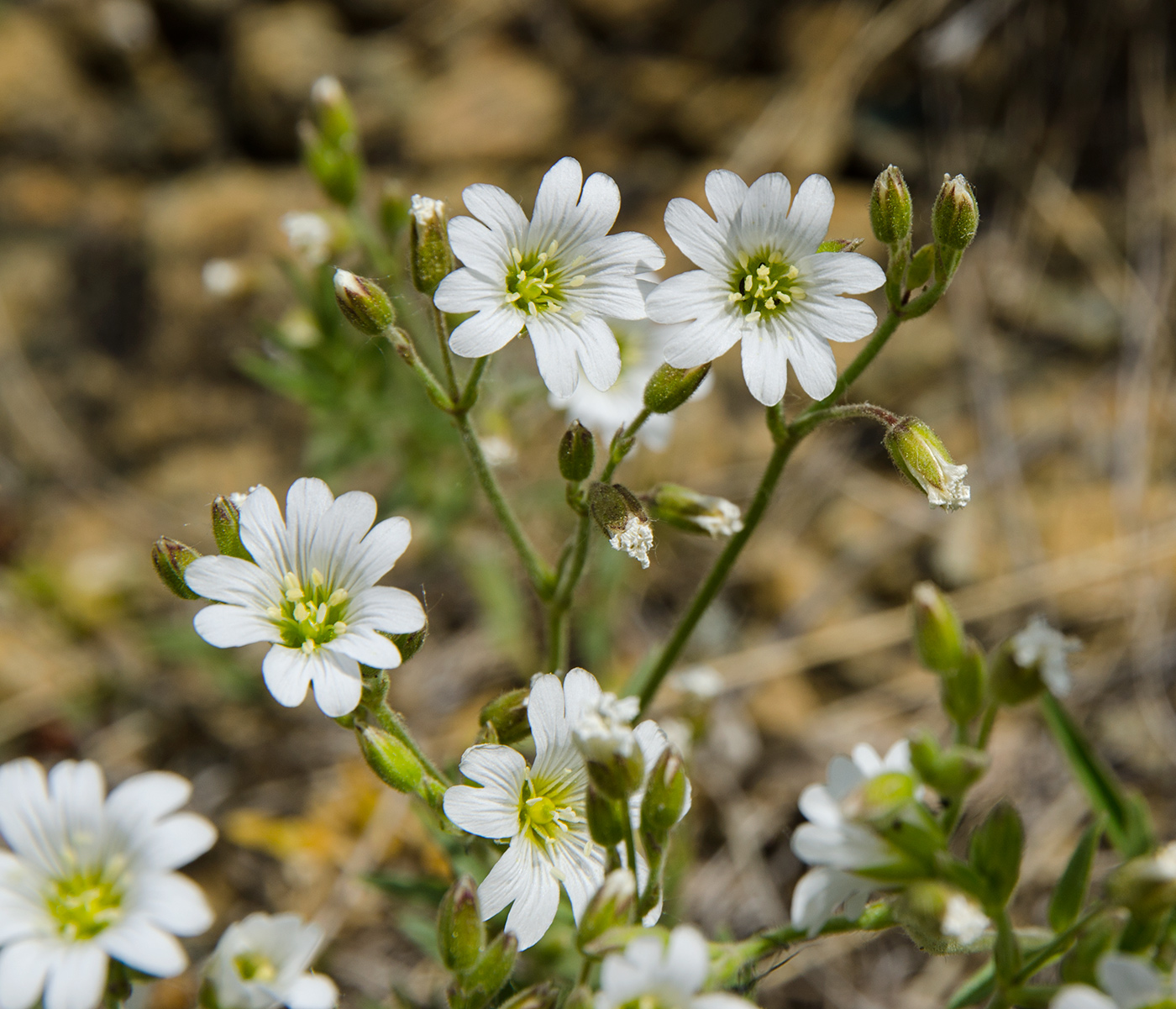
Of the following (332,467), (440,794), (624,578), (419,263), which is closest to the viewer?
(440,794)

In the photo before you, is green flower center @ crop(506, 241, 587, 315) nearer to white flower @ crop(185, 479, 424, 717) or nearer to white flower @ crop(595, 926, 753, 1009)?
white flower @ crop(185, 479, 424, 717)

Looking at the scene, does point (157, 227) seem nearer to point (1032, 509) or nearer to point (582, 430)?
point (582, 430)

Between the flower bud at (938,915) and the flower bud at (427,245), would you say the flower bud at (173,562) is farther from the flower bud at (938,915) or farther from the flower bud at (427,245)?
the flower bud at (938,915)

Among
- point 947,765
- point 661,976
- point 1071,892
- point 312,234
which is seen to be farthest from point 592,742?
point 312,234

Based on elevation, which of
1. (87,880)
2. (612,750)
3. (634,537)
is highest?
(634,537)

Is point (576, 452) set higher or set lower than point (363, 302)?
lower

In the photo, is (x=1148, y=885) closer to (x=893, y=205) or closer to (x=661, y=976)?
(x=661, y=976)

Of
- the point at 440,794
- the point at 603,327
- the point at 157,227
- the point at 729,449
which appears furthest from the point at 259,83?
the point at 440,794

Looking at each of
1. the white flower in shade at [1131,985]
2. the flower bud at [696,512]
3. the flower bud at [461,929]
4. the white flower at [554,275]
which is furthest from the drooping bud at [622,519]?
the white flower in shade at [1131,985]
